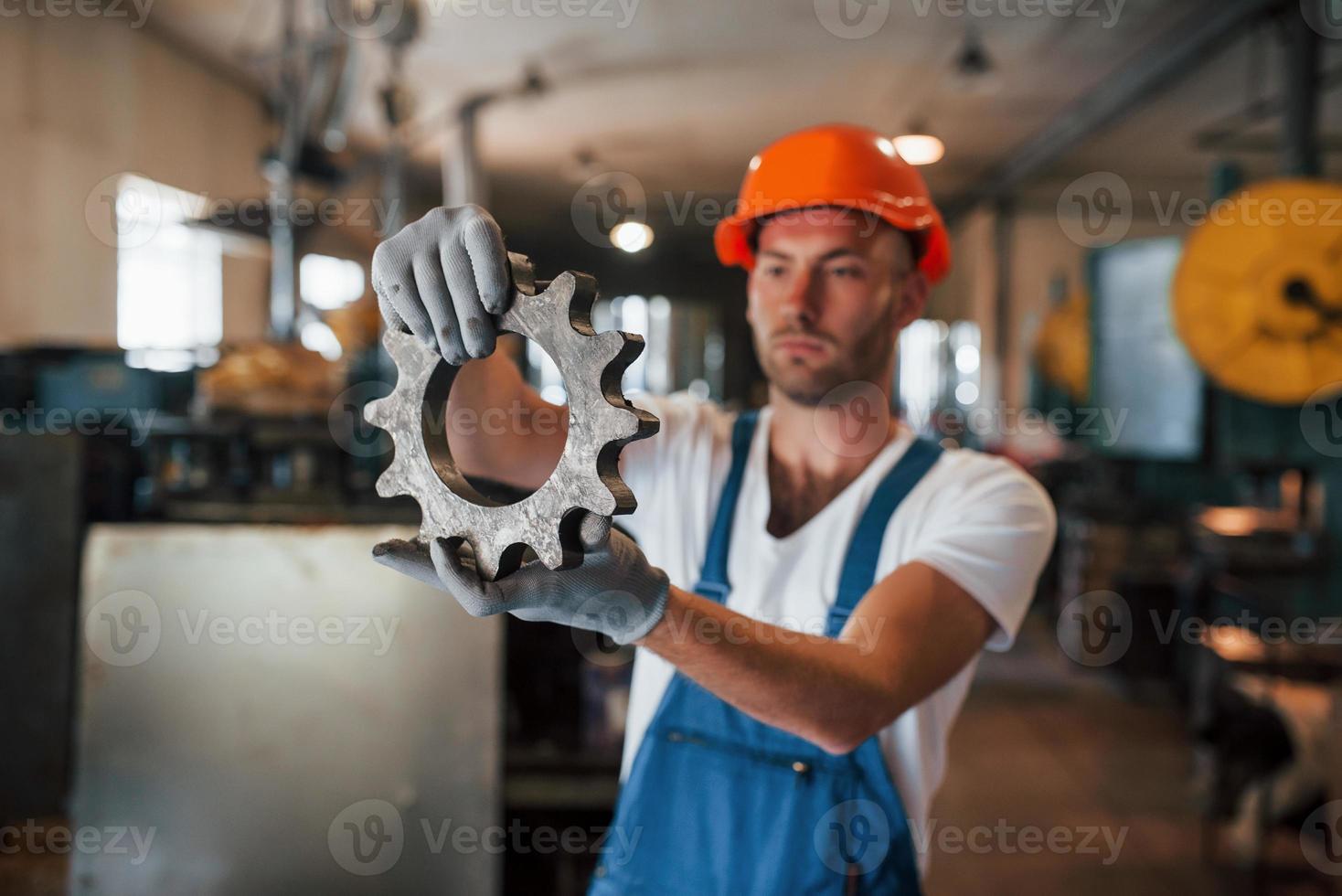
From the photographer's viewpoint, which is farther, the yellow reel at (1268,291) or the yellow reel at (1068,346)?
the yellow reel at (1068,346)

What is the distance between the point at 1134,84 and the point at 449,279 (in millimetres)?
6290

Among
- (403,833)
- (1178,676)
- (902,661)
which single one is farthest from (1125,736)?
(902,661)

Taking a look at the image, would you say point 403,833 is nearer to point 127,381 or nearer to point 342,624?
point 342,624

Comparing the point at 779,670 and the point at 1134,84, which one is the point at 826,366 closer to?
the point at 779,670

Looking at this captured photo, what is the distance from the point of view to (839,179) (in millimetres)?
1433

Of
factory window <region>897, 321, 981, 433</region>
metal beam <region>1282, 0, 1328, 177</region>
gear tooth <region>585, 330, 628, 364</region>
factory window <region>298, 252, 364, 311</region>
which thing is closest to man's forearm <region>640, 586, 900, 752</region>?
gear tooth <region>585, 330, 628, 364</region>

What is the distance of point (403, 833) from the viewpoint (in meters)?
2.19

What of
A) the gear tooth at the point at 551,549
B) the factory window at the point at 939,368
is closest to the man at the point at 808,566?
the gear tooth at the point at 551,549

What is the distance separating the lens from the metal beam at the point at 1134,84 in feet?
15.8

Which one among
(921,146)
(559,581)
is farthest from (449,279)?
(921,146)

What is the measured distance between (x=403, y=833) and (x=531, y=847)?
50 cm

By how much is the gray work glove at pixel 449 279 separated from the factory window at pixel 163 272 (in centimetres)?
488

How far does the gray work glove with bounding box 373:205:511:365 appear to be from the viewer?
0.83 meters

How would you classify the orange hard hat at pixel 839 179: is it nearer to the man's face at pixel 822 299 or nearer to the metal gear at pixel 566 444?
the man's face at pixel 822 299
